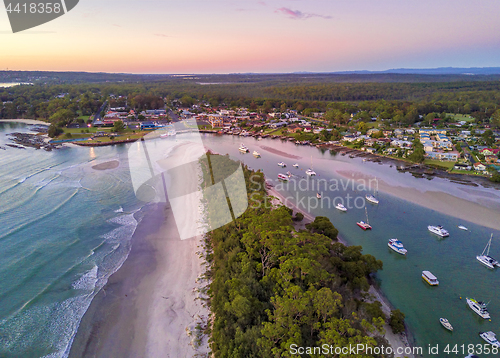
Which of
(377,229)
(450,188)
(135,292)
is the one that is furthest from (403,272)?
(450,188)

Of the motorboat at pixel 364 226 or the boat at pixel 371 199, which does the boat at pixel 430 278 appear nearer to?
the motorboat at pixel 364 226

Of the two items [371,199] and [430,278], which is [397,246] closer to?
[430,278]

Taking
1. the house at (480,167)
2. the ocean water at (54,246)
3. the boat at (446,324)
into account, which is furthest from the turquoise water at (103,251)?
the house at (480,167)

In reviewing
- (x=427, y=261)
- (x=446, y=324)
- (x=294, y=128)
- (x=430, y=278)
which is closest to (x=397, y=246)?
(x=427, y=261)

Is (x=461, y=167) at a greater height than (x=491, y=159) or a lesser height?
lesser

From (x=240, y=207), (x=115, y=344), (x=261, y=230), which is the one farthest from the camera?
(x=240, y=207)

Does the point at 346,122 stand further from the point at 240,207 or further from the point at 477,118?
the point at 240,207
